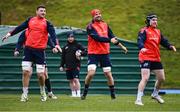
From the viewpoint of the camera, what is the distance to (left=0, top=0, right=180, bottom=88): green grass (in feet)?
120

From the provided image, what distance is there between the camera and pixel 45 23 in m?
18.2

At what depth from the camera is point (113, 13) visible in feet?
127

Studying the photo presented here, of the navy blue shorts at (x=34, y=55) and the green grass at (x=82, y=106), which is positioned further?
the navy blue shorts at (x=34, y=55)

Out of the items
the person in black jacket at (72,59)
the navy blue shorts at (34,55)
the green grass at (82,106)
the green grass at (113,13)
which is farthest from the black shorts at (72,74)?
the green grass at (113,13)

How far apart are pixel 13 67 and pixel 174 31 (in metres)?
12.5

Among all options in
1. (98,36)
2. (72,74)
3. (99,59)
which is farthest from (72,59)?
(98,36)

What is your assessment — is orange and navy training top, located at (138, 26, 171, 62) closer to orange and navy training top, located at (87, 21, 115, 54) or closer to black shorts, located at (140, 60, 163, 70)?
black shorts, located at (140, 60, 163, 70)

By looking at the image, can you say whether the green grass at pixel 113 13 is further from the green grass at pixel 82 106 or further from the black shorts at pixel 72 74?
the green grass at pixel 82 106

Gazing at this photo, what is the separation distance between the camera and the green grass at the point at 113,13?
3656 cm

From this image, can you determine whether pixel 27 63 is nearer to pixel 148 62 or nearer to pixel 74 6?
pixel 148 62

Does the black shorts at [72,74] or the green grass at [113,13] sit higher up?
the green grass at [113,13]

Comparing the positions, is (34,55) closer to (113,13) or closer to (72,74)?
(72,74)

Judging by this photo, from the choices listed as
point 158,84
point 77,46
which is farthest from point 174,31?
point 158,84

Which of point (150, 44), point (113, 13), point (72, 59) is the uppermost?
point (150, 44)
